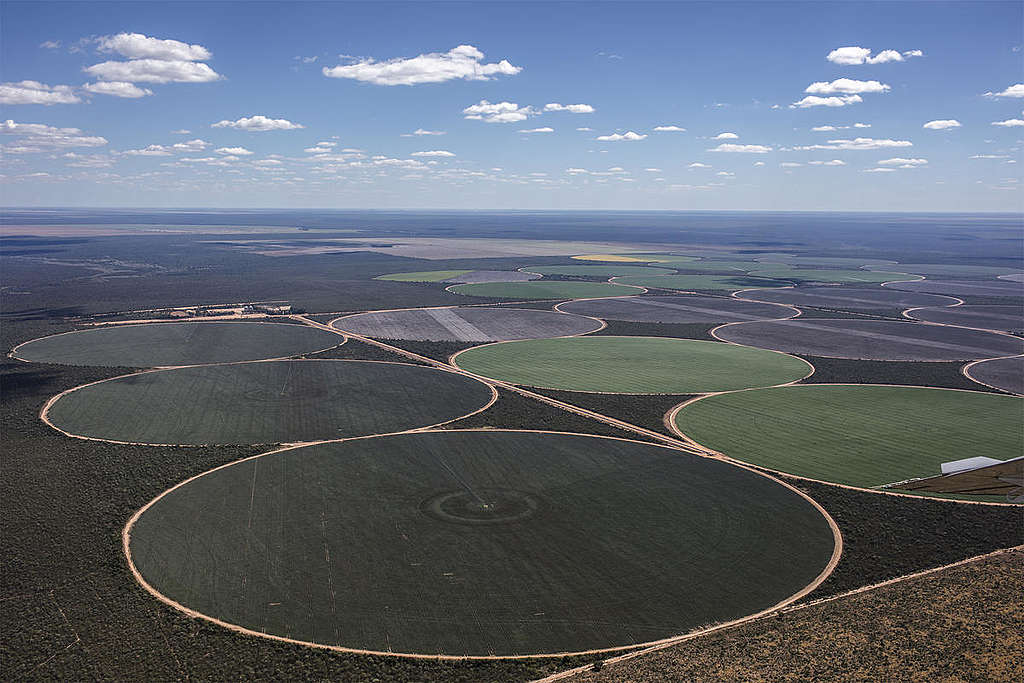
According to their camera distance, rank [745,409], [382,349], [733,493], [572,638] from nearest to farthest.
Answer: [572,638] → [733,493] → [745,409] → [382,349]

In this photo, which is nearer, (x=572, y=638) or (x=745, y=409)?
(x=572, y=638)

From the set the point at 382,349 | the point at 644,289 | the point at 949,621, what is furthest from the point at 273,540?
the point at 644,289

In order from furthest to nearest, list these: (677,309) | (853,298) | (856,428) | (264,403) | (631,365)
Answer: (853,298) < (677,309) < (631,365) < (264,403) < (856,428)

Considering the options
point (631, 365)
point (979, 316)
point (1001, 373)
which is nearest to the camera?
point (1001, 373)

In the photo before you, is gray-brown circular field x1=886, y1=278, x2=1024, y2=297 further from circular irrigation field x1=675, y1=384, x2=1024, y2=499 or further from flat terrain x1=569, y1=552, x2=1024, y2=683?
flat terrain x1=569, y1=552, x2=1024, y2=683

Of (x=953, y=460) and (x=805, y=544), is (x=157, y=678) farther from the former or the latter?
(x=953, y=460)

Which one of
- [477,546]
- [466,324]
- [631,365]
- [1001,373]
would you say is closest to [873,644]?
[477,546]

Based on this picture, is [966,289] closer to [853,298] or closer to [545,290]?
[853,298]
